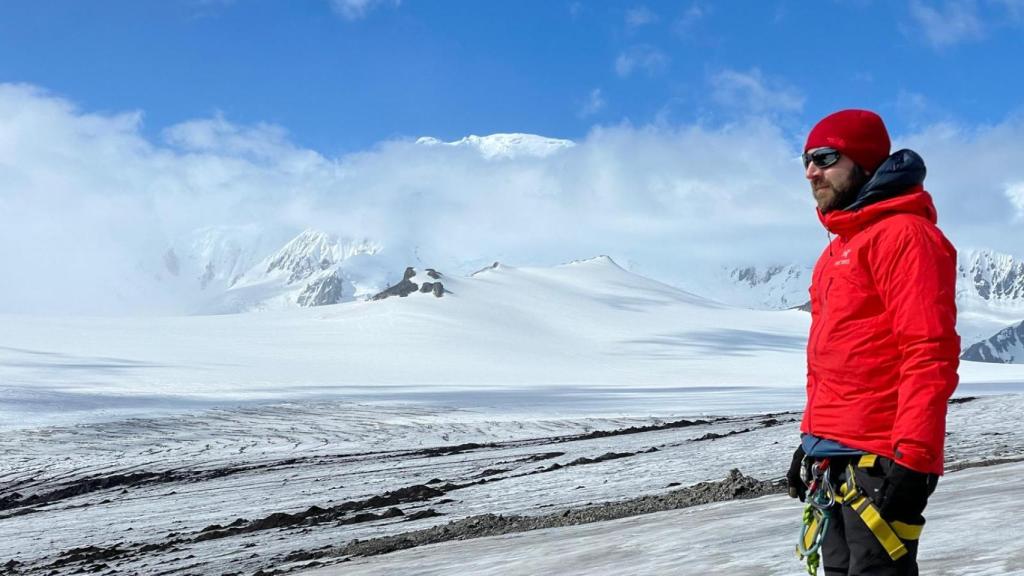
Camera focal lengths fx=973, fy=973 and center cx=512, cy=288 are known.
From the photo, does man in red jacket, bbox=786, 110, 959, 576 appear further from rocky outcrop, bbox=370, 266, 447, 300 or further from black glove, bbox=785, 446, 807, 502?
rocky outcrop, bbox=370, 266, 447, 300

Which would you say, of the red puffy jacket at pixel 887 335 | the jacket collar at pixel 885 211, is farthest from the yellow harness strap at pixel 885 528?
the jacket collar at pixel 885 211

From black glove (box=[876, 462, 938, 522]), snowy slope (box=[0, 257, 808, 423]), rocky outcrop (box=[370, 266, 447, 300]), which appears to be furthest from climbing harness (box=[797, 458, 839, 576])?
rocky outcrop (box=[370, 266, 447, 300])

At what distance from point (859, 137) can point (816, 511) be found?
1.25 metres

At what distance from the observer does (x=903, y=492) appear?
2.74m

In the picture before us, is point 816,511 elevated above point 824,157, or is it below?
below

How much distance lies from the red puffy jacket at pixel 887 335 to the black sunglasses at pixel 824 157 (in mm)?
173

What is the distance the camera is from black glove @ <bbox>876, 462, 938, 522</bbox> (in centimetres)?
273

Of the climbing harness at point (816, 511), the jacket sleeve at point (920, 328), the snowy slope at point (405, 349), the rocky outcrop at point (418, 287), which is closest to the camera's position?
the jacket sleeve at point (920, 328)

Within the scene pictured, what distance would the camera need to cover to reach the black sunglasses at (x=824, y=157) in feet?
10.5

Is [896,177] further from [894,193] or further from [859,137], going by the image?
[859,137]

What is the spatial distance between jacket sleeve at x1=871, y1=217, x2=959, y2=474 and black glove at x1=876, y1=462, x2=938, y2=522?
4 cm

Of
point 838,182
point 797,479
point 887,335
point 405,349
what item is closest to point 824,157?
point 838,182

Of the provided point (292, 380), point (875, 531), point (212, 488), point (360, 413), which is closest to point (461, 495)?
point (212, 488)

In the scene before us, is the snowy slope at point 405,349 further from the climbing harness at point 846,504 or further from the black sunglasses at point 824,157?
the black sunglasses at point 824,157
